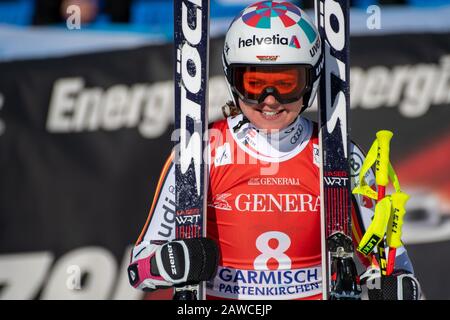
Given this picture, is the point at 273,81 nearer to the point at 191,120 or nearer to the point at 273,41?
the point at 273,41

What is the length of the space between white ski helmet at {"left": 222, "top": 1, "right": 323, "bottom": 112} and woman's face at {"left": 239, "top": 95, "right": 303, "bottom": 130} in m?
0.04

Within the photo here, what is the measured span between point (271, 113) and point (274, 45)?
A: 308mm

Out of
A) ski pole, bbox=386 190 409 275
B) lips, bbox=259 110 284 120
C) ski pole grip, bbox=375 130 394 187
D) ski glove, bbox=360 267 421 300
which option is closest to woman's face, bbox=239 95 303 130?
lips, bbox=259 110 284 120

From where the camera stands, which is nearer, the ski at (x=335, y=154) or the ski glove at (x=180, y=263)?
the ski glove at (x=180, y=263)

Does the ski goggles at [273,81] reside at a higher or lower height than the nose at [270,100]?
higher

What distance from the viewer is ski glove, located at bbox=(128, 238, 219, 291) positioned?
3.82 metres

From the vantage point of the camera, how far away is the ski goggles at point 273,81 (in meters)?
3.96

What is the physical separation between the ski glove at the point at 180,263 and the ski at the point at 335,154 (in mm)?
538

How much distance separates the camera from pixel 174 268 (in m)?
3.82

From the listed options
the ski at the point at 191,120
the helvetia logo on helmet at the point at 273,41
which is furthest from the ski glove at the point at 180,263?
the helvetia logo on helmet at the point at 273,41
